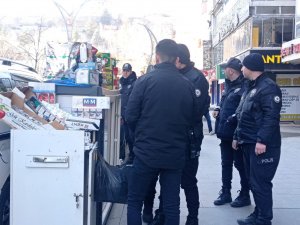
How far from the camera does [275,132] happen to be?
4.62 m

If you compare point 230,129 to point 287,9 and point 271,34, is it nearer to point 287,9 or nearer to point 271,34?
point 271,34

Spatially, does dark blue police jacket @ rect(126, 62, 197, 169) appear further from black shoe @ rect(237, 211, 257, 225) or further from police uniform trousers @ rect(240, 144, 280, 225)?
black shoe @ rect(237, 211, 257, 225)

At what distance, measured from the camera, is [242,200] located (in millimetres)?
5859

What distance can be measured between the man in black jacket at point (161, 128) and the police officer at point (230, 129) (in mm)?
1799

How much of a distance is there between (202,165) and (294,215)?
361cm

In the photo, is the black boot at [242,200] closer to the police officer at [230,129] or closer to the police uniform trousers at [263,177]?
the police officer at [230,129]

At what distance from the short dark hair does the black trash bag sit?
100cm

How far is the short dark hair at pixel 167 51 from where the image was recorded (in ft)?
13.0

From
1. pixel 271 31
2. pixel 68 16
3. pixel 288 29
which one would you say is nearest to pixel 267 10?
pixel 271 31

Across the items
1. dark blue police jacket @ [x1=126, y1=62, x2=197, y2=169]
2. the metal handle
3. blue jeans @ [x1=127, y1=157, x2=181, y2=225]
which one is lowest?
blue jeans @ [x1=127, y1=157, x2=181, y2=225]

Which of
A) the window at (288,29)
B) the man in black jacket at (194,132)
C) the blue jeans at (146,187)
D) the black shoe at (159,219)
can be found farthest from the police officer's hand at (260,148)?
the window at (288,29)

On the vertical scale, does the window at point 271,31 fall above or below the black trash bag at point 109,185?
above

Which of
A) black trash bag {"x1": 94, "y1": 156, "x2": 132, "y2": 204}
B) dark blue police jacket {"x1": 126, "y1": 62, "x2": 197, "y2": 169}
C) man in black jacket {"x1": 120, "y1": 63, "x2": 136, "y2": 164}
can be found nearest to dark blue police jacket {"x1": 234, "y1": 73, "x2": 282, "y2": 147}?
dark blue police jacket {"x1": 126, "y1": 62, "x2": 197, "y2": 169}

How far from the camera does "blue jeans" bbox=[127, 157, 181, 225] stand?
3900 mm
